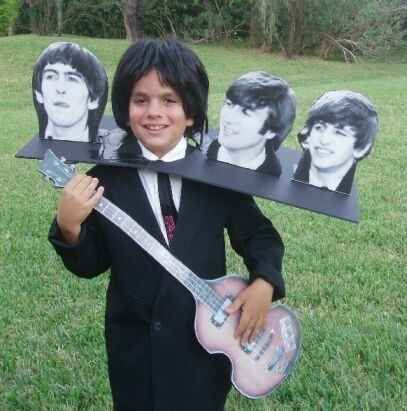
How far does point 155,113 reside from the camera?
4.64ft

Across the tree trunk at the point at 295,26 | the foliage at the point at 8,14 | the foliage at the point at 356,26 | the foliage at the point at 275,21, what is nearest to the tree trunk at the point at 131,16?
the foliage at the point at 275,21

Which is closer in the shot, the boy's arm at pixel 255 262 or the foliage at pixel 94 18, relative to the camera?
the boy's arm at pixel 255 262

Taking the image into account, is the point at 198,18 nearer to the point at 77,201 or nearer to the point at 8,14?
the point at 8,14

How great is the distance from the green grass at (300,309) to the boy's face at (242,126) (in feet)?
3.93

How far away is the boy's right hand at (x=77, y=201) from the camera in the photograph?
138 centimetres

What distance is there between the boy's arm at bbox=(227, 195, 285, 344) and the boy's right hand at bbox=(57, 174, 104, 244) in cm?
38

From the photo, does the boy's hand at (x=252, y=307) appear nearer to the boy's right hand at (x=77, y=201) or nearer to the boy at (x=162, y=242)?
the boy at (x=162, y=242)

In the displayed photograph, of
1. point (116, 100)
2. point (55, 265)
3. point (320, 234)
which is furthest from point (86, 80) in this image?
point (320, 234)

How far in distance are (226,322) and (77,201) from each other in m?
0.48

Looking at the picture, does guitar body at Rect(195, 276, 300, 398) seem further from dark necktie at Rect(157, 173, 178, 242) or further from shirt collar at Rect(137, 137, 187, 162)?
shirt collar at Rect(137, 137, 187, 162)

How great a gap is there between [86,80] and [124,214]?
0.37 metres

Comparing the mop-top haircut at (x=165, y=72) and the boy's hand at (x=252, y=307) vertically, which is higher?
the mop-top haircut at (x=165, y=72)

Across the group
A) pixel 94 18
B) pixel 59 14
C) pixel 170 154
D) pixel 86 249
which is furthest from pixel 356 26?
pixel 86 249

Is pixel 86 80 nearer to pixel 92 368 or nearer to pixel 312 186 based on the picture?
pixel 312 186
